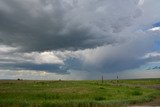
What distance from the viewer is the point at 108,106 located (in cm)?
3009

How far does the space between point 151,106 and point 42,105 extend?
11.3 metres

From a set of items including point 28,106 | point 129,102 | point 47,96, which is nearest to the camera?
point 28,106

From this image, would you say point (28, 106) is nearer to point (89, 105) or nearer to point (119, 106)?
point (89, 105)

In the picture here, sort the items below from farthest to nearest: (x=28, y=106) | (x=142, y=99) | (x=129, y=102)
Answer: (x=142, y=99) < (x=129, y=102) < (x=28, y=106)

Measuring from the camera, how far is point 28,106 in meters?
28.9

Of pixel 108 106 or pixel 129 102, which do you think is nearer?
pixel 108 106

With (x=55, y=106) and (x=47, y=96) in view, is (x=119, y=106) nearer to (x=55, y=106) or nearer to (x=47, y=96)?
(x=55, y=106)

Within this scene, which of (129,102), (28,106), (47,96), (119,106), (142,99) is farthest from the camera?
(47,96)

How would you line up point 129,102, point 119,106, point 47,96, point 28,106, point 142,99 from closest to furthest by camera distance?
point 28,106
point 119,106
point 129,102
point 142,99
point 47,96

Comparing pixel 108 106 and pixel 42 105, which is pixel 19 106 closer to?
pixel 42 105

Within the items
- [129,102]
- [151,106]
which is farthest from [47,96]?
[151,106]

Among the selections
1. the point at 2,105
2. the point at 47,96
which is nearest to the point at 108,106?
the point at 2,105

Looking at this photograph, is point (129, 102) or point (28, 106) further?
point (129, 102)

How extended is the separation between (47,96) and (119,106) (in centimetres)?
1412
